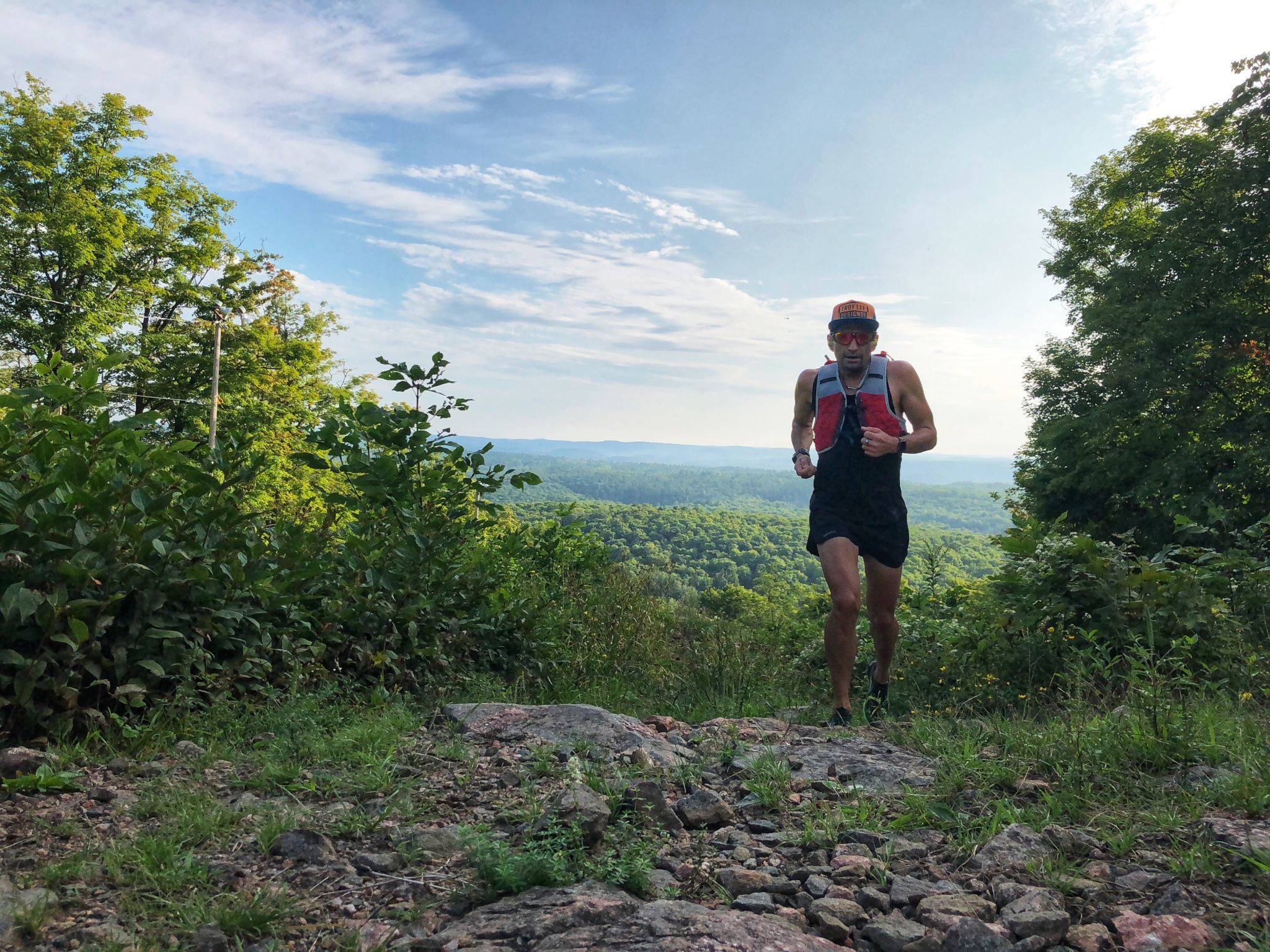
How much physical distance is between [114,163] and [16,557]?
30.8 metres

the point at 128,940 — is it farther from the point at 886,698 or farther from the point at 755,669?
the point at 755,669

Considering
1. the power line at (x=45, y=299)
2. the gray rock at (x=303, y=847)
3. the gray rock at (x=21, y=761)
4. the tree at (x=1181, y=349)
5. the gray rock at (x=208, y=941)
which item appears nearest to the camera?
the gray rock at (x=208, y=941)

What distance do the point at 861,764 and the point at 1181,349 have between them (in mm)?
24764

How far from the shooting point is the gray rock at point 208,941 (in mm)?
1746

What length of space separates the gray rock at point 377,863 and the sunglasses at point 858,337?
3782 millimetres

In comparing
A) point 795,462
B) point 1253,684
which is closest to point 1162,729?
point 1253,684

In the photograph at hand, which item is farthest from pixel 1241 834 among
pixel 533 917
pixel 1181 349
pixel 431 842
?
pixel 1181 349

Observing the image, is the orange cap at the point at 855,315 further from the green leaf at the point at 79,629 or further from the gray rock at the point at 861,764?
the green leaf at the point at 79,629

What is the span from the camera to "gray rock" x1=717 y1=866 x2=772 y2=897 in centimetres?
212

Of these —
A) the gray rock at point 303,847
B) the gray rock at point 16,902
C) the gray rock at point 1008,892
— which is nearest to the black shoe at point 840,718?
→ the gray rock at point 1008,892

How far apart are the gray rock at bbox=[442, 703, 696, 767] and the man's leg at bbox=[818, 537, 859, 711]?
54.3 inches

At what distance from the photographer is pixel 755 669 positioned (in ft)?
20.5

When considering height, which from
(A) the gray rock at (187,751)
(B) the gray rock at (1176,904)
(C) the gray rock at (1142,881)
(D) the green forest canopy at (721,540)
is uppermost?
(B) the gray rock at (1176,904)

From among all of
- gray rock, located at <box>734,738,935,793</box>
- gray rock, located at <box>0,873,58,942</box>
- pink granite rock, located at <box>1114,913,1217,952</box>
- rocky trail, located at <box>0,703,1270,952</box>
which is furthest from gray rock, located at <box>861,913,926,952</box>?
gray rock, located at <box>0,873,58,942</box>
